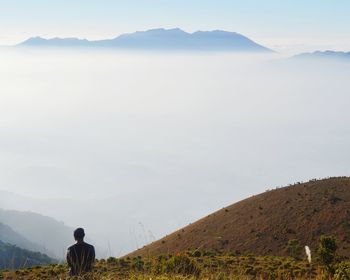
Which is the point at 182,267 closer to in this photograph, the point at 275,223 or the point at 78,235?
the point at 78,235

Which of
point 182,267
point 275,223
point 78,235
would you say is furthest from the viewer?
point 275,223

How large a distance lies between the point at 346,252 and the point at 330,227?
579 centimetres

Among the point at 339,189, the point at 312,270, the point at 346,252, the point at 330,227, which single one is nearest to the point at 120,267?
the point at 312,270

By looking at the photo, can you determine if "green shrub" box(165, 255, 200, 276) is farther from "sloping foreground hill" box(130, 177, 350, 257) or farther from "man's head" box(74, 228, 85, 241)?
"sloping foreground hill" box(130, 177, 350, 257)

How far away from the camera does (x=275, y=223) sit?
5319cm

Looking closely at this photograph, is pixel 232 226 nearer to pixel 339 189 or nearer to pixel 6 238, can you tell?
pixel 339 189

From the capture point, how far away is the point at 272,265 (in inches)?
1212

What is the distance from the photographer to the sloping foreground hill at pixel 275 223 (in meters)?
49.3

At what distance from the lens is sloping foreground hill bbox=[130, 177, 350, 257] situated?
162 ft

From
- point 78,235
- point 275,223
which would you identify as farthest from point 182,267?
point 275,223

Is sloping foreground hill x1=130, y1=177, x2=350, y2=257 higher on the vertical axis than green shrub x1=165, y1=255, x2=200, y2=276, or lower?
lower

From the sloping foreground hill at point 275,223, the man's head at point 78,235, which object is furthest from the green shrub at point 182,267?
the sloping foreground hill at point 275,223

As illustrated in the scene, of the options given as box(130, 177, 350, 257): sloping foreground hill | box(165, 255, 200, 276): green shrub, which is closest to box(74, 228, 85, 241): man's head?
box(165, 255, 200, 276): green shrub

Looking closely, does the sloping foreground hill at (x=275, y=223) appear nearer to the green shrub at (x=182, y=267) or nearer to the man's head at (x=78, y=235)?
the green shrub at (x=182, y=267)
